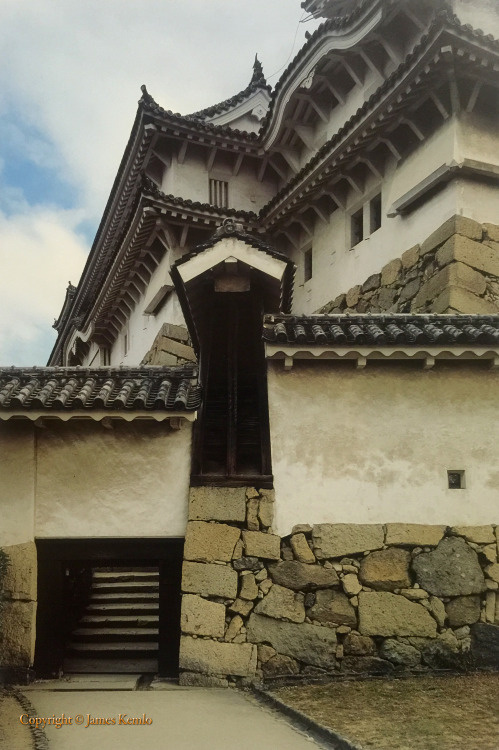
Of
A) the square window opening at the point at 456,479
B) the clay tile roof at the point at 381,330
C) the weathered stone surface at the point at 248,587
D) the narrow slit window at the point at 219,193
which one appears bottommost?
the weathered stone surface at the point at 248,587

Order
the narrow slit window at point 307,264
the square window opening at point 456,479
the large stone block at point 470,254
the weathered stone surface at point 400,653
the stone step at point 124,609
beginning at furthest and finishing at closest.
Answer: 1. the narrow slit window at point 307,264
2. the stone step at point 124,609
3. the large stone block at point 470,254
4. the square window opening at point 456,479
5. the weathered stone surface at point 400,653

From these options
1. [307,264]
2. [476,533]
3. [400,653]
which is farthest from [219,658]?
[307,264]

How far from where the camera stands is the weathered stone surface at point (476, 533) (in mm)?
8844

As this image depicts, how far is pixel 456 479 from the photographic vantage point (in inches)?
359

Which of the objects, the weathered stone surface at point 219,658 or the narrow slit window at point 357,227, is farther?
the narrow slit window at point 357,227

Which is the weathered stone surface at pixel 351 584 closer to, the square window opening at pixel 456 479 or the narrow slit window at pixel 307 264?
the square window opening at pixel 456 479

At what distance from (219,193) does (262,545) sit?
46.4 feet

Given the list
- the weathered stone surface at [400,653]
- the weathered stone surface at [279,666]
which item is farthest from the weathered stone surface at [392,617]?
the weathered stone surface at [279,666]

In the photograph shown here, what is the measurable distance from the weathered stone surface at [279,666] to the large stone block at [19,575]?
326 centimetres

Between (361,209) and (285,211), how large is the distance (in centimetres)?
223

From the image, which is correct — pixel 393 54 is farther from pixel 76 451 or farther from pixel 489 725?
pixel 489 725

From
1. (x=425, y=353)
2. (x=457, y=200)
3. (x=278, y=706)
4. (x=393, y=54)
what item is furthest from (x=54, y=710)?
(x=393, y=54)

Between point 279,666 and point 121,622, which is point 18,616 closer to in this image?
point 279,666

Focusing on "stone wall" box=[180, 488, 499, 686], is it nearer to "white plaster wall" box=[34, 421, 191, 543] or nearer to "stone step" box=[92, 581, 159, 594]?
"white plaster wall" box=[34, 421, 191, 543]
